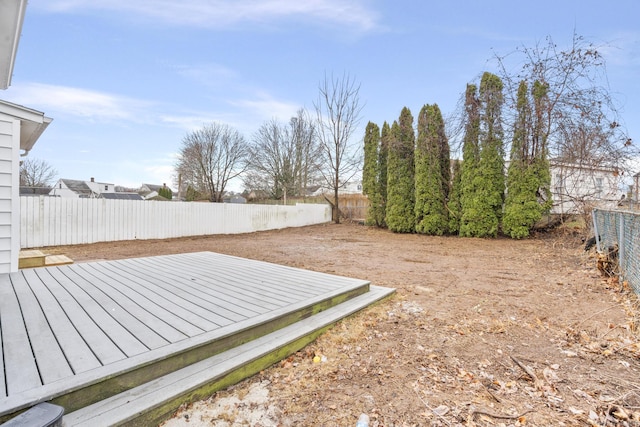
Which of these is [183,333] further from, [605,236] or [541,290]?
[605,236]

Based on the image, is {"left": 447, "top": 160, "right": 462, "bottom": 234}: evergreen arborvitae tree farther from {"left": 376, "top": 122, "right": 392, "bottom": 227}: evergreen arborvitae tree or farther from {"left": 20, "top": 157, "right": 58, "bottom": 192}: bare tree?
{"left": 20, "top": 157, "right": 58, "bottom": 192}: bare tree

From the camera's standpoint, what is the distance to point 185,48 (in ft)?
28.8

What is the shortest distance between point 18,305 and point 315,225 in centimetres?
1306

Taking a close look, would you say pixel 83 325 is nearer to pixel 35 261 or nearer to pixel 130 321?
pixel 130 321

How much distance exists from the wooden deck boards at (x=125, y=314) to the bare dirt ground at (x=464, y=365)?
0.39 meters

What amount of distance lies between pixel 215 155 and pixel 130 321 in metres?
22.8

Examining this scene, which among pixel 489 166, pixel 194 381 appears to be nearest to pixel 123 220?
pixel 194 381

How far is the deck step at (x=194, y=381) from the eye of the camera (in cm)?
140

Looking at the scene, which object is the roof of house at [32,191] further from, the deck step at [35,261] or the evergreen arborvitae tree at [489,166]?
the evergreen arborvitae tree at [489,166]

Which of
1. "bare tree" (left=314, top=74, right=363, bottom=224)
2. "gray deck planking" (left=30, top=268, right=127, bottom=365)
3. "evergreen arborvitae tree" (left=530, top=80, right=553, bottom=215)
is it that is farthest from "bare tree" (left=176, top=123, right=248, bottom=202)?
"gray deck planking" (left=30, top=268, right=127, bottom=365)

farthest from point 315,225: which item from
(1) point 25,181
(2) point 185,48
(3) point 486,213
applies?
(1) point 25,181

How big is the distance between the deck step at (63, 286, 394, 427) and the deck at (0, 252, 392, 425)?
0.06 feet

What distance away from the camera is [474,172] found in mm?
9578

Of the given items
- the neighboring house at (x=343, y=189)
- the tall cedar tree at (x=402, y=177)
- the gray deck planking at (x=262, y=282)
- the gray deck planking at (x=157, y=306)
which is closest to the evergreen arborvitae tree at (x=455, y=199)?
the tall cedar tree at (x=402, y=177)
